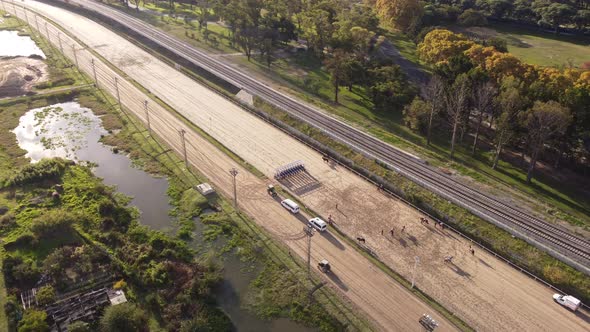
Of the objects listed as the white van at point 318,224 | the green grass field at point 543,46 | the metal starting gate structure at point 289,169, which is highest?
the green grass field at point 543,46

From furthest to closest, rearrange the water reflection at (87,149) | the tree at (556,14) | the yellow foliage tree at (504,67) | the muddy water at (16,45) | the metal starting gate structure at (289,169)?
the tree at (556,14) → the muddy water at (16,45) → the yellow foliage tree at (504,67) → the metal starting gate structure at (289,169) → the water reflection at (87,149)

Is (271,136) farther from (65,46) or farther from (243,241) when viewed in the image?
(65,46)

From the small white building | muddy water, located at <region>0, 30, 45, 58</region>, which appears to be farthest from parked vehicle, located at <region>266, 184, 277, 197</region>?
muddy water, located at <region>0, 30, 45, 58</region>

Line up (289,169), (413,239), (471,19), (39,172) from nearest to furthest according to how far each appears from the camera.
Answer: (413,239) → (39,172) → (289,169) → (471,19)

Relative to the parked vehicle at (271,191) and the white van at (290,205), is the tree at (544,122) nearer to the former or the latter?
the white van at (290,205)

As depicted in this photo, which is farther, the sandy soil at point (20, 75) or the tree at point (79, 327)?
the sandy soil at point (20, 75)

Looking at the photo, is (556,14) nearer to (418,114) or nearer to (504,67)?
(504,67)

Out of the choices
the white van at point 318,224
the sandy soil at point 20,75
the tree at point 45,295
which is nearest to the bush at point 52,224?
the tree at point 45,295

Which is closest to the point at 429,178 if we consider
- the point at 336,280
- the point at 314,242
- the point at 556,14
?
the point at 314,242
